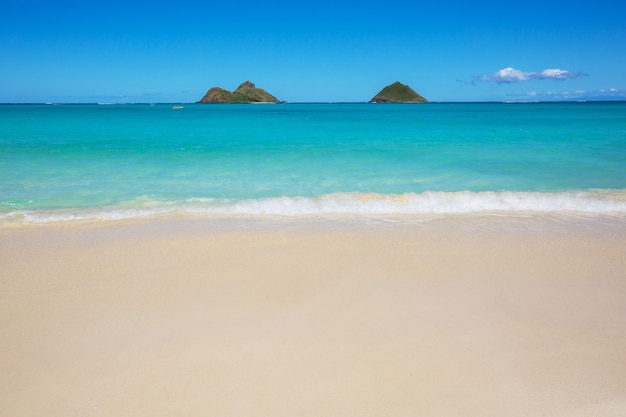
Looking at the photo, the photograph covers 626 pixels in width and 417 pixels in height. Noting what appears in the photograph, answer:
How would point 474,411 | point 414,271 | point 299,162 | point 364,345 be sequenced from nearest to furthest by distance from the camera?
point 474,411 < point 364,345 < point 414,271 < point 299,162

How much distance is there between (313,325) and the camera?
3682 mm

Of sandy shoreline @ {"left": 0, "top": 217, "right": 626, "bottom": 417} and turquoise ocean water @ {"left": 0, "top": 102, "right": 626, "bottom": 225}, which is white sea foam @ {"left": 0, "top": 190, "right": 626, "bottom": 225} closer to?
turquoise ocean water @ {"left": 0, "top": 102, "right": 626, "bottom": 225}

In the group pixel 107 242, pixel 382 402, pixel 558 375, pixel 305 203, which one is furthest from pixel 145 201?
pixel 558 375

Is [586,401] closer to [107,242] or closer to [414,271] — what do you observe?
[414,271]

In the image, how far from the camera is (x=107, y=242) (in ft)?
19.0

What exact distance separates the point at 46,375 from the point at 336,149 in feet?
52.1

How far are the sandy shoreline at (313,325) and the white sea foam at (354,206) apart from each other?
4.59 feet

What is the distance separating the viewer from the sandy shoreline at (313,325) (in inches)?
112

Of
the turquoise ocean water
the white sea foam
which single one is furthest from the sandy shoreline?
the turquoise ocean water

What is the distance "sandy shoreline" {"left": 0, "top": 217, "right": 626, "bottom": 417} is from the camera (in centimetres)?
284

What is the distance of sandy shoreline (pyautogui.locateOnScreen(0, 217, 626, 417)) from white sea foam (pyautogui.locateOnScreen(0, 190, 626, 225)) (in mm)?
1398

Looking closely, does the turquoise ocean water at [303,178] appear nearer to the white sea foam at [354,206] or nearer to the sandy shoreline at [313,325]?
the white sea foam at [354,206]

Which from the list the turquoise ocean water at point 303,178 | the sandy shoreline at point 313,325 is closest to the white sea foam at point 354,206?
the turquoise ocean water at point 303,178

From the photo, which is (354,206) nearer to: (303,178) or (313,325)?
(303,178)
